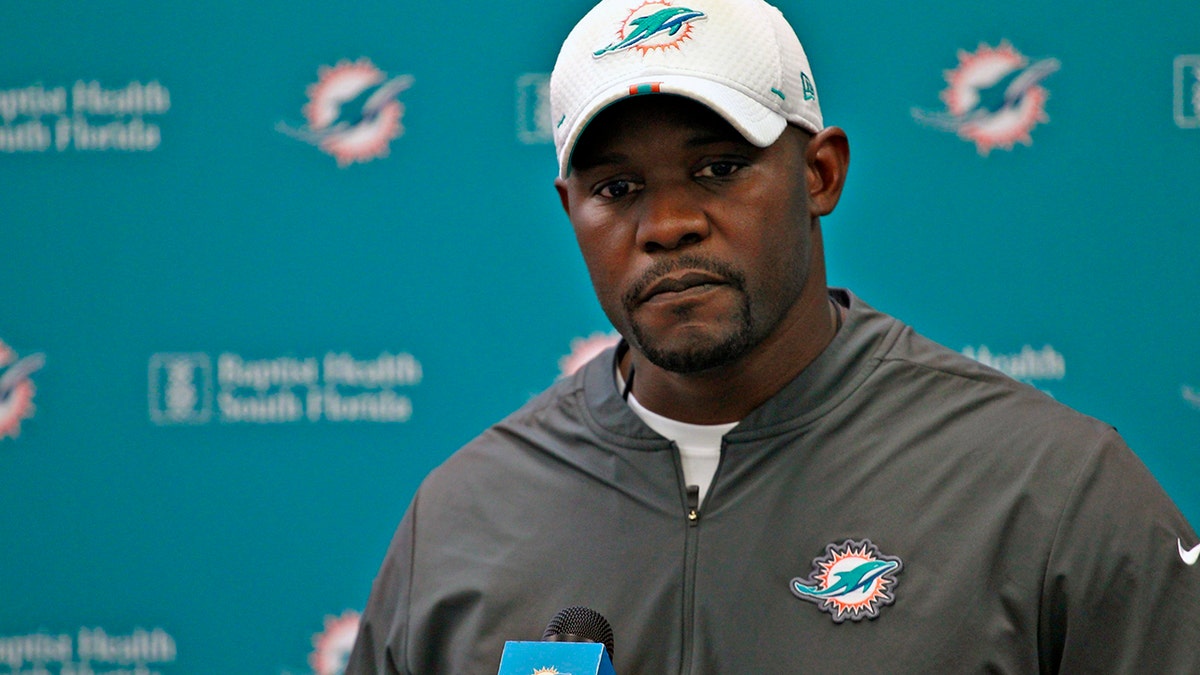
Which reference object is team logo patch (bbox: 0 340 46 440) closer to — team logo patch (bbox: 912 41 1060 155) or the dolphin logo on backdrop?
the dolphin logo on backdrop

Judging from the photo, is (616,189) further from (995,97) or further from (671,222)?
(995,97)

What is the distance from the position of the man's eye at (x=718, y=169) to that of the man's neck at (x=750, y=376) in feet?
0.53

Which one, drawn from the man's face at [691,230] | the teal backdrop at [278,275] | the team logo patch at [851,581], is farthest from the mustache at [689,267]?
the teal backdrop at [278,275]

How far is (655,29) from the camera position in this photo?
119 cm

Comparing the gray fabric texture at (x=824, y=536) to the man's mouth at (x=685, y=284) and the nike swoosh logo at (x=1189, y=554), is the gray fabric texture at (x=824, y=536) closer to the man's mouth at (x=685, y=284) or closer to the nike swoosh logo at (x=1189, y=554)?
the nike swoosh logo at (x=1189, y=554)

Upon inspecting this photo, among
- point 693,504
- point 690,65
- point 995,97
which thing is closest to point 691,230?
point 690,65

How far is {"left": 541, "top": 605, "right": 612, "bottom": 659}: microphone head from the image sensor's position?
3.15ft

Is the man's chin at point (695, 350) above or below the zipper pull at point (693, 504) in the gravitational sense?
above

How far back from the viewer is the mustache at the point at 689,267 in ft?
3.79

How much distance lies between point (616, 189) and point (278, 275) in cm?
110

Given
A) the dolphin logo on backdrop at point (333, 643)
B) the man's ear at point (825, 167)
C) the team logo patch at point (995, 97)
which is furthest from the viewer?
the dolphin logo on backdrop at point (333, 643)

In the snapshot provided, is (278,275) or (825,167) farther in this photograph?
(278,275)

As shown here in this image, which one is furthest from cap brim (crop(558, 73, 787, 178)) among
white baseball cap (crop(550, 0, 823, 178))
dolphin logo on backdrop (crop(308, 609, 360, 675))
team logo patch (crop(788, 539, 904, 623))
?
dolphin logo on backdrop (crop(308, 609, 360, 675))

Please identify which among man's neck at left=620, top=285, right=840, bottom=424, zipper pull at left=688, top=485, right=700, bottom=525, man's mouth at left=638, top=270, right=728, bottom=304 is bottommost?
zipper pull at left=688, top=485, right=700, bottom=525
